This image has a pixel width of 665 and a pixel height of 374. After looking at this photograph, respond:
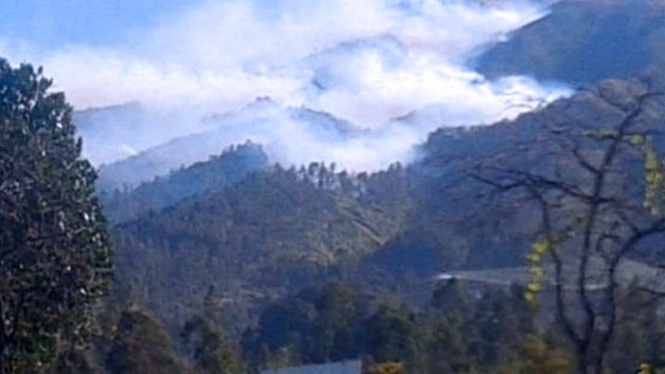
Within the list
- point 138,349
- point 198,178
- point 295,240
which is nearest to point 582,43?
point 198,178

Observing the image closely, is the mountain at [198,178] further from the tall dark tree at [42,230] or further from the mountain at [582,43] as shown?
the tall dark tree at [42,230]

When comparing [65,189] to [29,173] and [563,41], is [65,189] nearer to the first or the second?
[29,173]

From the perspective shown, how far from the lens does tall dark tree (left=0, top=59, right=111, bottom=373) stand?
19406mm

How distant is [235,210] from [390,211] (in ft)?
33.1

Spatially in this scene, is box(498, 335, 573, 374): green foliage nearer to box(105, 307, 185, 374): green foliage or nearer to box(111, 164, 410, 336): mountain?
box(105, 307, 185, 374): green foliage

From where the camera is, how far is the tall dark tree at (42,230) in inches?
764

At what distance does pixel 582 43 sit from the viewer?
545 feet

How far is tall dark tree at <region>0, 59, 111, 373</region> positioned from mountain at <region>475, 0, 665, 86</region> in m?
107

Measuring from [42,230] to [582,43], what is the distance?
150522 millimetres

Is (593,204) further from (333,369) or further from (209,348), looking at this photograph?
(209,348)

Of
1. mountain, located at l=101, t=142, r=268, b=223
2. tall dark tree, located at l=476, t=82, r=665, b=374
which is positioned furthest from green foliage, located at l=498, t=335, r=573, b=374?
mountain, located at l=101, t=142, r=268, b=223

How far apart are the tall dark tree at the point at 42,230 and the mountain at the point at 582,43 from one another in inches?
4197

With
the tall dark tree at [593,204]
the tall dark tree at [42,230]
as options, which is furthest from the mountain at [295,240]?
the tall dark tree at [593,204]

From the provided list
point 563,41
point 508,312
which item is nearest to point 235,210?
→ point 508,312
